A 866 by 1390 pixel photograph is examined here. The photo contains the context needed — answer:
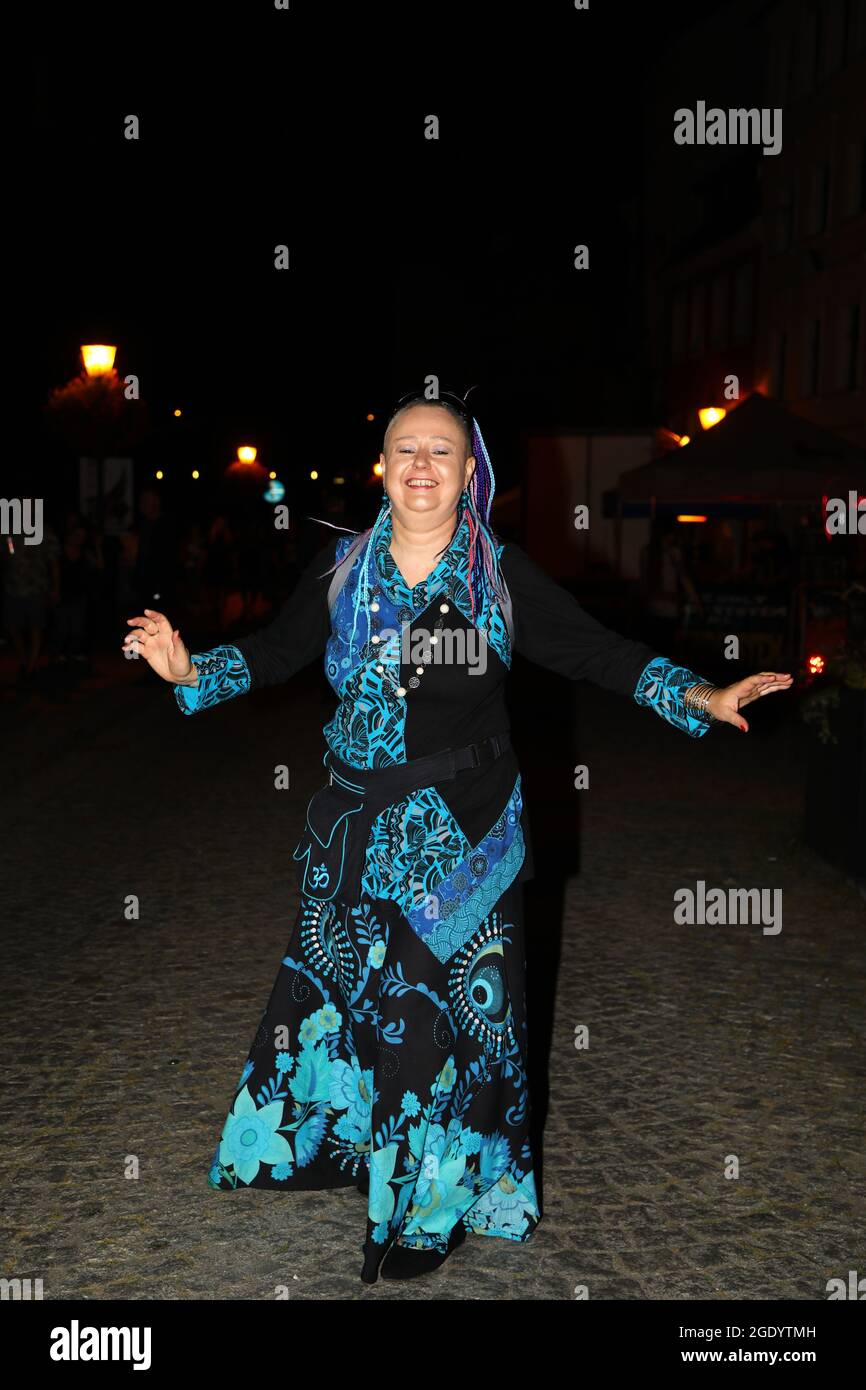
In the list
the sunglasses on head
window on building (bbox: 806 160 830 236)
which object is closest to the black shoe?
the sunglasses on head

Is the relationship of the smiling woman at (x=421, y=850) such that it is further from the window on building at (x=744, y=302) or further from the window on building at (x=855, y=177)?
the window on building at (x=744, y=302)

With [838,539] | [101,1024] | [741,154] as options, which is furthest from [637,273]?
[101,1024]

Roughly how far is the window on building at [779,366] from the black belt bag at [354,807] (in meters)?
31.4

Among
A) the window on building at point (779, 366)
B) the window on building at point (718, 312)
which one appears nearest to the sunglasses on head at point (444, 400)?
the window on building at point (779, 366)

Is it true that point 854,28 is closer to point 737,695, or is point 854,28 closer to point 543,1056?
point 543,1056

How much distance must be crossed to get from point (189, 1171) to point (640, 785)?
716 cm

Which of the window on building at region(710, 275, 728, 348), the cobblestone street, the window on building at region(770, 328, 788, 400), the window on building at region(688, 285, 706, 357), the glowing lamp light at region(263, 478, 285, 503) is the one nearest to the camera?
the cobblestone street

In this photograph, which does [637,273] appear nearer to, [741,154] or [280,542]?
[741,154]

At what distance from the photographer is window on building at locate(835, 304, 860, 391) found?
100.0 ft

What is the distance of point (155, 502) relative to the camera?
52.2 feet

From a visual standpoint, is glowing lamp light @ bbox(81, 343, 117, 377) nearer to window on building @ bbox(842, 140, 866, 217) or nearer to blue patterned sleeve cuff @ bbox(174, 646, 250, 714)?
blue patterned sleeve cuff @ bbox(174, 646, 250, 714)

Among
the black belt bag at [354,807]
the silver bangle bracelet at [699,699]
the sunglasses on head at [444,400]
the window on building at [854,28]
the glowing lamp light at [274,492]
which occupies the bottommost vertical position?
the black belt bag at [354,807]

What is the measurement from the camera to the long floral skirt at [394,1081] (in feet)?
12.0

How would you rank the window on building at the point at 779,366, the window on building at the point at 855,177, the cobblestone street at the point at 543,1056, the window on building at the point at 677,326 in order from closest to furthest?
the cobblestone street at the point at 543,1056 → the window on building at the point at 855,177 → the window on building at the point at 779,366 → the window on building at the point at 677,326
